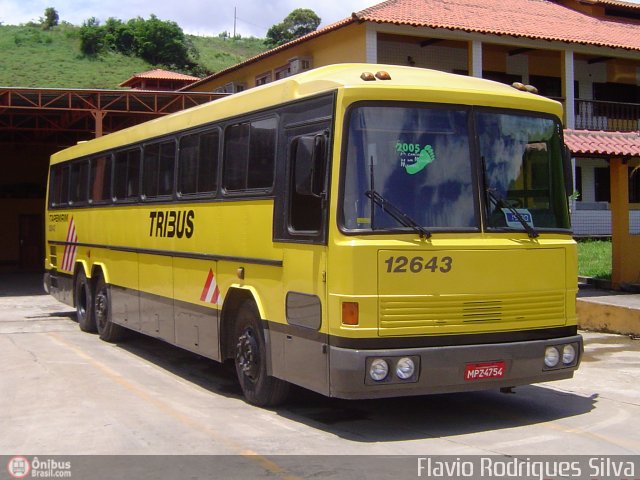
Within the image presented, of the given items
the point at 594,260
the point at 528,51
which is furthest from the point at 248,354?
the point at 528,51

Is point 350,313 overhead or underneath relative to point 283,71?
underneath

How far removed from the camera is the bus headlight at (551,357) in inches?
301

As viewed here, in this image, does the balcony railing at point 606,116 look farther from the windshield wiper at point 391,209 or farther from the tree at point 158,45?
the tree at point 158,45

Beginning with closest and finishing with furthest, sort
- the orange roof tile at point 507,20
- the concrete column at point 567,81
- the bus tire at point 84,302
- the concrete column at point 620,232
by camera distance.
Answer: the bus tire at point 84,302 < the concrete column at point 620,232 < the orange roof tile at point 507,20 < the concrete column at point 567,81

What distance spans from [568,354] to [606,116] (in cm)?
2675

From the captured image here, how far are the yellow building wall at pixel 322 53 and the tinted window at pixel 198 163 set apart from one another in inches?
680

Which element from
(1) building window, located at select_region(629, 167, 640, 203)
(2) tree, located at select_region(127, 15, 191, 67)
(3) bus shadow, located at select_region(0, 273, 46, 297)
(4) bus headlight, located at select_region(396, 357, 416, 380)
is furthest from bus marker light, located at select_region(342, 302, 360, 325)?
(2) tree, located at select_region(127, 15, 191, 67)

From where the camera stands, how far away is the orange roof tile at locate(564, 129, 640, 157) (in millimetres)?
16375

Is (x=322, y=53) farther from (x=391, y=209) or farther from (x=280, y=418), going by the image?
(x=391, y=209)

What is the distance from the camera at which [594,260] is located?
21297 mm

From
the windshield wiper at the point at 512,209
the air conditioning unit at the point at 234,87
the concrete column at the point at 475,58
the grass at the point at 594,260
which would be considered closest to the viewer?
the windshield wiper at the point at 512,209

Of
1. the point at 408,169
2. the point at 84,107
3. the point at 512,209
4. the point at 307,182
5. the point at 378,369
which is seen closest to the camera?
the point at 378,369
